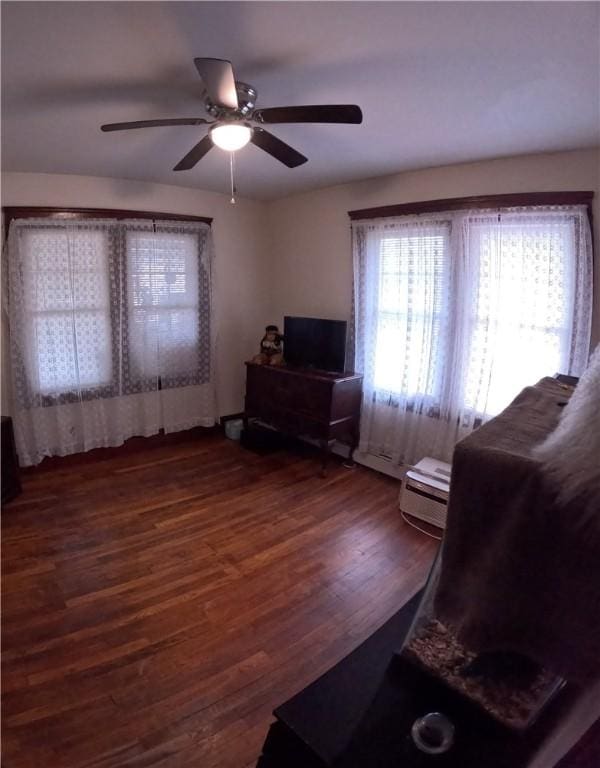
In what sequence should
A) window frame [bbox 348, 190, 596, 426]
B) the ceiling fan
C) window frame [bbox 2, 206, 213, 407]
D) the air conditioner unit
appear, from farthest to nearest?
window frame [bbox 2, 206, 213, 407]
the air conditioner unit
window frame [bbox 348, 190, 596, 426]
the ceiling fan

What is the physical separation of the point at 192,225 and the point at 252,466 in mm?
2429

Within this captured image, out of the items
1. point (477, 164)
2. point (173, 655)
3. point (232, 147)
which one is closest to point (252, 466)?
point (173, 655)

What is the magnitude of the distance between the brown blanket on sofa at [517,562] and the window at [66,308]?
12.0ft

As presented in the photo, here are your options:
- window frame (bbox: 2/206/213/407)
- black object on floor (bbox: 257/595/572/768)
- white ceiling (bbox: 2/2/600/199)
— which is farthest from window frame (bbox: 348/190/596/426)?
black object on floor (bbox: 257/595/572/768)

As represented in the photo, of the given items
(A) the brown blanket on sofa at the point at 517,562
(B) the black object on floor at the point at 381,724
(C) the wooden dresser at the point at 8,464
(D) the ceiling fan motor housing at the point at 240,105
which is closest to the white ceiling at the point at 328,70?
(D) the ceiling fan motor housing at the point at 240,105

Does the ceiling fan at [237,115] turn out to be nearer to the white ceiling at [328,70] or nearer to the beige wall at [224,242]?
the white ceiling at [328,70]

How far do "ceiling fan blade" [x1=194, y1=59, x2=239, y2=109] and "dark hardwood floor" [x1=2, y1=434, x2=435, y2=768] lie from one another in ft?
7.64

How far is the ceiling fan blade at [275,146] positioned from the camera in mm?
1816

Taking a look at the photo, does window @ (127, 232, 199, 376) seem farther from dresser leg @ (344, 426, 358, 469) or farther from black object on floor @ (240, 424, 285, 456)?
dresser leg @ (344, 426, 358, 469)

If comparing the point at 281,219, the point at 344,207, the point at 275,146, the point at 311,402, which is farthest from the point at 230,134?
the point at 281,219

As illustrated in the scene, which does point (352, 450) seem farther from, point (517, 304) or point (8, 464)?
point (8, 464)

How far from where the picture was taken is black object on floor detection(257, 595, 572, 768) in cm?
67

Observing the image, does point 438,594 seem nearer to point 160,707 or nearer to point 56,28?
point 160,707

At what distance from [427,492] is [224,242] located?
319 centimetres
